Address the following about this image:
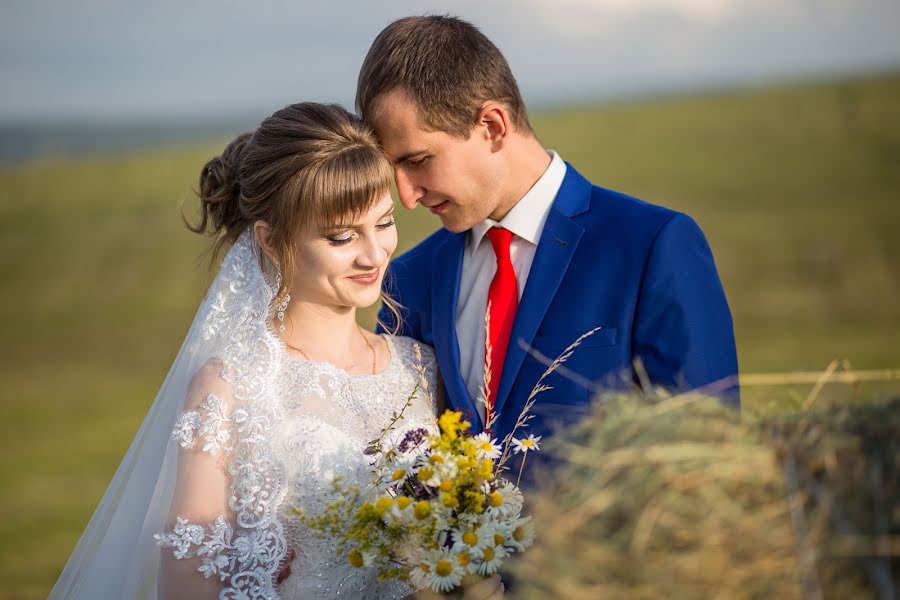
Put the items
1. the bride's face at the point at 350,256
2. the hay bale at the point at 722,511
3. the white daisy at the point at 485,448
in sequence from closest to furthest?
the hay bale at the point at 722,511 → the white daisy at the point at 485,448 → the bride's face at the point at 350,256

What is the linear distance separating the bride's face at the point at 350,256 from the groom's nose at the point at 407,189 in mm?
218

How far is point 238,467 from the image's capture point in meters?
3.78

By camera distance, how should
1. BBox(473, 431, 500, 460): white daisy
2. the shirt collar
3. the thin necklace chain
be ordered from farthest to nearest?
the shirt collar < the thin necklace chain < BBox(473, 431, 500, 460): white daisy

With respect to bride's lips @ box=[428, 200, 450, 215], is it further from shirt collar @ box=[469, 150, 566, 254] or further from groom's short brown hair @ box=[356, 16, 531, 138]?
groom's short brown hair @ box=[356, 16, 531, 138]

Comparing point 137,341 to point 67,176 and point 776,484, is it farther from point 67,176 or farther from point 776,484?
point 776,484

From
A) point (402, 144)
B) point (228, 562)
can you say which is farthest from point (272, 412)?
point (402, 144)

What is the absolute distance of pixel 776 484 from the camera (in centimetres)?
196

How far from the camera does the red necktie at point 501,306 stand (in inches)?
171

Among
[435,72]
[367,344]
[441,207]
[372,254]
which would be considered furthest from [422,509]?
[435,72]

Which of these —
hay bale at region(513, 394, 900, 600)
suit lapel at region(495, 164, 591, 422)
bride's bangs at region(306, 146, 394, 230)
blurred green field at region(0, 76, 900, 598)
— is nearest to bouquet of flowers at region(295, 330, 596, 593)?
hay bale at region(513, 394, 900, 600)

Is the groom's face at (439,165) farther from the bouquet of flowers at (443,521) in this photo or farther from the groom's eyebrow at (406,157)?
the bouquet of flowers at (443,521)

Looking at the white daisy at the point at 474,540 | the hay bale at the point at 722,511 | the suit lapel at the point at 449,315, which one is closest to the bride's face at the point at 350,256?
the suit lapel at the point at 449,315

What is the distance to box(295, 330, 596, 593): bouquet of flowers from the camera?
272 cm

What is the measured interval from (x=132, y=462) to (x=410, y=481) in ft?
6.08
